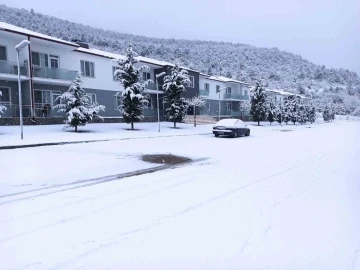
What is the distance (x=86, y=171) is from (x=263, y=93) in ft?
128

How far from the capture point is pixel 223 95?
49312 mm

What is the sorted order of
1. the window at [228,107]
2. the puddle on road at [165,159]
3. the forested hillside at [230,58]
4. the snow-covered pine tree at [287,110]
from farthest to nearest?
the forested hillside at [230,58], the snow-covered pine tree at [287,110], the window at [228,107], the puddle on road at [165,159]

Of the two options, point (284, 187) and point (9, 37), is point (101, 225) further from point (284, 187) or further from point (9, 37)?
point (9, 37)

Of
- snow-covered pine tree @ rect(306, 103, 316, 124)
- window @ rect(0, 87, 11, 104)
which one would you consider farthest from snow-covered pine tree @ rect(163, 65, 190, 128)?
snow-covered pine tree @ rect(306, 103, 316, 124)

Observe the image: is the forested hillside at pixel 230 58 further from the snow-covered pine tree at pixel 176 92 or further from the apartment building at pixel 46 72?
the apartment building at pixel 46 72

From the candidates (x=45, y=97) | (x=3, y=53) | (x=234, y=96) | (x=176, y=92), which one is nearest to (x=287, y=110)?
(x=234, y=96)

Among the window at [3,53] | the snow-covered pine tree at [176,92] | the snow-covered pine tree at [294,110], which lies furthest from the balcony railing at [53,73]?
the snow-covered pine tree at [294,110]

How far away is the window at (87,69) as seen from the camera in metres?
28.3

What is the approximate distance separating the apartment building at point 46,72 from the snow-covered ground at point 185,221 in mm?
17019

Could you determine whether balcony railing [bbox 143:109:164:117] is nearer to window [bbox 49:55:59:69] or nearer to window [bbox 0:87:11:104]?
window [bbox 49:55:59:69]

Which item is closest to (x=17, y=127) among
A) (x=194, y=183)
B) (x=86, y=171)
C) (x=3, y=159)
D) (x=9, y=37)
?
(x=9, y=37)

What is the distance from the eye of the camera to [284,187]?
6570 mm

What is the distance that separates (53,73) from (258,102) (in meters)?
30.5

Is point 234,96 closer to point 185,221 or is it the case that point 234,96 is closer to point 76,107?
point 76,107
